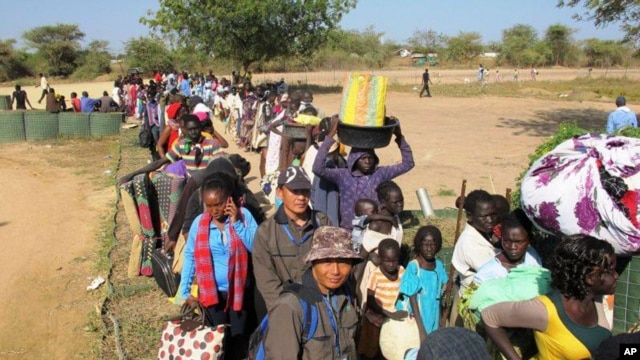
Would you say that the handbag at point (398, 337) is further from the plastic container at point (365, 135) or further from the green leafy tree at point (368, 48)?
the green leafy tree at point (368, 48)

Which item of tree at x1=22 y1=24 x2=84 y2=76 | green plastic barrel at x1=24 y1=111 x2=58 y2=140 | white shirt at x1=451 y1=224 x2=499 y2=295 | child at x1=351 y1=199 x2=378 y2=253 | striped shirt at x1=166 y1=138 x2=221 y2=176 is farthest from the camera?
tree at x1=22 y1=24 x2=84 y2=76

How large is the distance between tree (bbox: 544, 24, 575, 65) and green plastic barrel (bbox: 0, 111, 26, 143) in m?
59.4

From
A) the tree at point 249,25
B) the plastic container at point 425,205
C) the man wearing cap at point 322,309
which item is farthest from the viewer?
the tree at point 249,25

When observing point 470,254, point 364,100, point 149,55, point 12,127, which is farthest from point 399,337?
point 149,55

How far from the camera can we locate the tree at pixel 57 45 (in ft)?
165

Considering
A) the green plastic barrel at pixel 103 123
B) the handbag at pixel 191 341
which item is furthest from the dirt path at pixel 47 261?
the green plastic barrel at pixel 103 123

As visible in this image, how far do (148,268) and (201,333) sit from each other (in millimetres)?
3269

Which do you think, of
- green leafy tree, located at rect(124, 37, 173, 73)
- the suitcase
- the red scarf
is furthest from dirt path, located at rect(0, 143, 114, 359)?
green leafy tree, located at rect(124, 37, 173, 73)

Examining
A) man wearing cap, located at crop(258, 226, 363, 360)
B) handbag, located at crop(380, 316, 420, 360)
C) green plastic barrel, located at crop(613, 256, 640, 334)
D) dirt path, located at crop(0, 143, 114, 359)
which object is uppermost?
man wearing cap, located at crop(258, 226, 363, 360)

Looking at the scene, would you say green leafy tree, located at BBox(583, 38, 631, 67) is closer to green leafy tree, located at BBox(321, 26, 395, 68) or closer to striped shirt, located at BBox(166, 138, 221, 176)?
green leafy tree, located at BBox(321, 26, 395, 68)

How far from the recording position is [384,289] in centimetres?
413

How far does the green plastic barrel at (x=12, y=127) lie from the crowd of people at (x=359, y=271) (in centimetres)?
1199

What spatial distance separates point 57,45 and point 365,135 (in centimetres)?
5413

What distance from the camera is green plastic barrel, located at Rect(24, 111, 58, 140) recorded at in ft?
52.1
